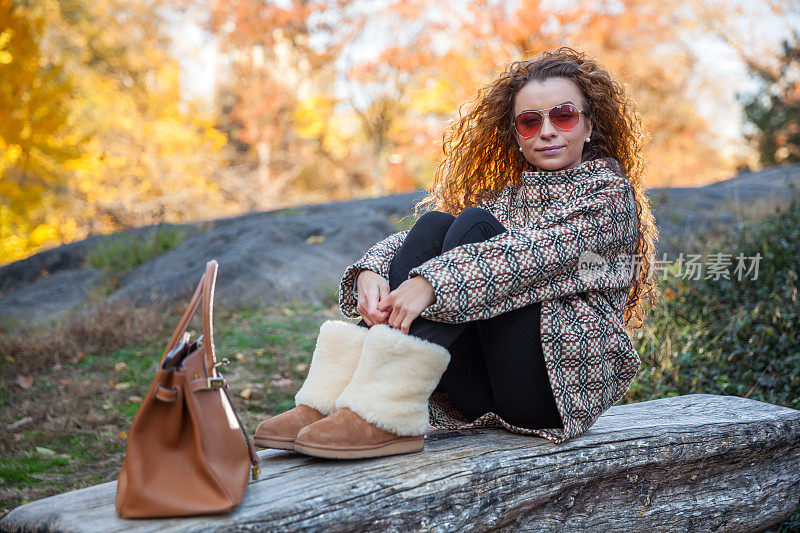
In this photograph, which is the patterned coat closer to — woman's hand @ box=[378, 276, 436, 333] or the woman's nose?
woman's hand @ box=[378, 276, 436, 333]

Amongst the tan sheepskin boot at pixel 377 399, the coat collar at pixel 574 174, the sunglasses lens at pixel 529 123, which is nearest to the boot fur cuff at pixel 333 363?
the tan sheepskin boot at pixel 377 399

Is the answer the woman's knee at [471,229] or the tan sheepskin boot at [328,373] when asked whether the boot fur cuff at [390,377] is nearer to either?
the tan sheepskin boot at [328,373]

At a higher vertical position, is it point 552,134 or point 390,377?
point 552,134

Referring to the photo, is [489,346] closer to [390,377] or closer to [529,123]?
[390,377]

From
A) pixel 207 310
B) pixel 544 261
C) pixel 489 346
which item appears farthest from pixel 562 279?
pixel 207 310

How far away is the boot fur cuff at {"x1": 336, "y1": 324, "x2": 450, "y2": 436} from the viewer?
1.86 meters

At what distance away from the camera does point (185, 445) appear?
62.9 inches

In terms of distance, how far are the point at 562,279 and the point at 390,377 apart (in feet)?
2.09

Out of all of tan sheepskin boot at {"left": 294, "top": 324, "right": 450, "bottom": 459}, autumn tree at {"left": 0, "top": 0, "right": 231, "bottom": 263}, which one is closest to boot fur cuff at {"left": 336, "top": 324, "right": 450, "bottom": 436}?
tan sheepskin boot at {"left": 294, "top": 324, "right": 450, "bottom": 459}

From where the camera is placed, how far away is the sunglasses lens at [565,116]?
2385 millimetres

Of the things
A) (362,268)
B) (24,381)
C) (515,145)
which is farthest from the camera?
(24,381)

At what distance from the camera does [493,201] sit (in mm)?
2586

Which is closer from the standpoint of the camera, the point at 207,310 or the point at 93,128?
the point at 207,310

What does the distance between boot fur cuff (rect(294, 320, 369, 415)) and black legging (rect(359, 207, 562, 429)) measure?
0.11 meters
